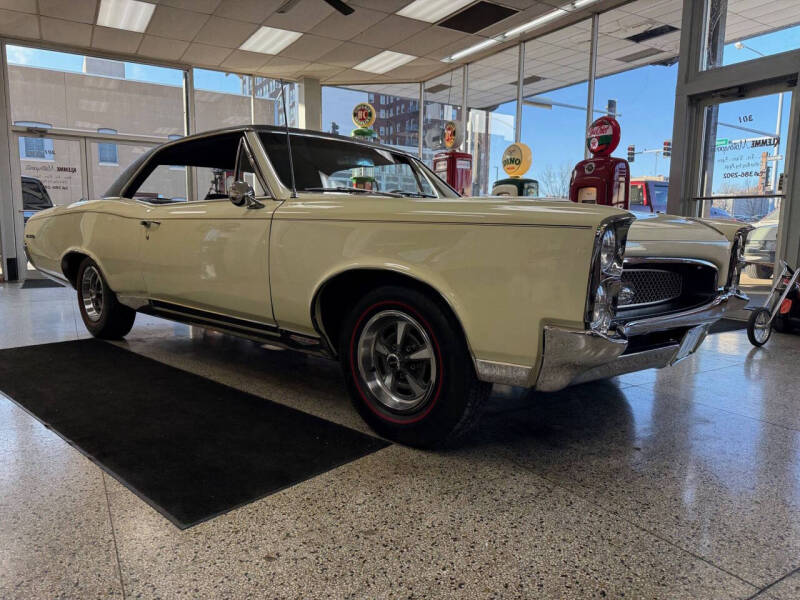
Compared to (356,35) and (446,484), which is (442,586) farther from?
(356,35)

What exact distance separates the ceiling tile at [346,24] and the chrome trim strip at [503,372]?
277 inches

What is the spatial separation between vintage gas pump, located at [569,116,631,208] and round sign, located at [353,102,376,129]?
5572 millimetres

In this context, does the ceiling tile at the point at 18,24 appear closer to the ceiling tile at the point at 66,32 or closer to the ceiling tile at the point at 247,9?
the ceiling tile at the point at 66,32

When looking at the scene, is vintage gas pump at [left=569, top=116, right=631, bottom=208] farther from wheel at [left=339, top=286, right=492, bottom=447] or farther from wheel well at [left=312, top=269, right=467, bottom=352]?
wheel at [left=339, top=286, right=492, bottom=447]

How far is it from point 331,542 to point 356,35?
8.61 m

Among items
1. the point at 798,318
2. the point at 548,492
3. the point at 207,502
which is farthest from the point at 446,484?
the point at 798,318

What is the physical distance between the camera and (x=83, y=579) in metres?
1.44

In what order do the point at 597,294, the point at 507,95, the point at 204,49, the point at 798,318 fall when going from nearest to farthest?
the point at 597,294 < the point at 798,318 < the point at 204,49 < the point at 507,95

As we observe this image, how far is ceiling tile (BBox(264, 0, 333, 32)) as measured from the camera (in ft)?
24.5

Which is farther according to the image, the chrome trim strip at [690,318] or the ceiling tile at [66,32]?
the ceiling tile at [66,32]

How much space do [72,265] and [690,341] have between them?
14.4 ft

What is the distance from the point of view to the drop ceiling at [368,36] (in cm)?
744

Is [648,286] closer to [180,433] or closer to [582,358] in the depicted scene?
[582,358]

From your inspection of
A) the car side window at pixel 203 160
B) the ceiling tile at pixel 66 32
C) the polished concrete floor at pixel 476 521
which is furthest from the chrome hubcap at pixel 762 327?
the ceiling tile at pixel 66 32
